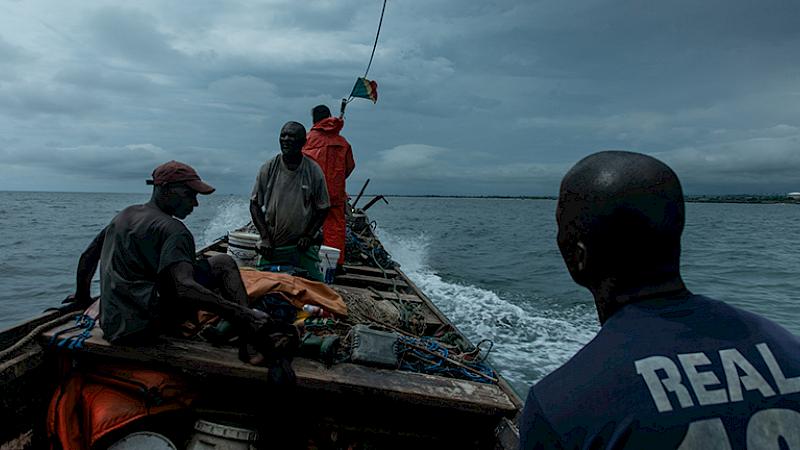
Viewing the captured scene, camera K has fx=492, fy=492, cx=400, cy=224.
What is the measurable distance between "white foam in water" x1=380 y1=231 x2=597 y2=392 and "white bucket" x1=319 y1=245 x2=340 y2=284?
9.36ft

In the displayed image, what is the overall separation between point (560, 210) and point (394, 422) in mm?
2357

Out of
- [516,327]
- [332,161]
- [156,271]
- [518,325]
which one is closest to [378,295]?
[332,161]

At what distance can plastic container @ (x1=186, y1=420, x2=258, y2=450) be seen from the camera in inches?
102

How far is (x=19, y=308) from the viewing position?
1013 centimetres

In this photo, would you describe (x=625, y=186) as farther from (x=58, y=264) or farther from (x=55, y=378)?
(x=58, y=264)

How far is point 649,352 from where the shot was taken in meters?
0.95

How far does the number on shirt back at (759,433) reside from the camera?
2.93ft

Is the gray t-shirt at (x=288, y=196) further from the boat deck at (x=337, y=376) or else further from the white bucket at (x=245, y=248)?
the boat deck at (x=337, y=376)

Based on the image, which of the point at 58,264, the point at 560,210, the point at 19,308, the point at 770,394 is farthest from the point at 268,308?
the point at 58,264

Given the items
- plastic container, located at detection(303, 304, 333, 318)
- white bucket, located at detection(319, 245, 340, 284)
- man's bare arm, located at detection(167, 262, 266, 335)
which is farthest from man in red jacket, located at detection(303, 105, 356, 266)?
man's bare arm, located at detection(167, 262, 266, 335)

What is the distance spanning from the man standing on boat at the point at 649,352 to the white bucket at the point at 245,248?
14.5 feet

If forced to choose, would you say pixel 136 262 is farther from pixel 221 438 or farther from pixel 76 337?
pixel 221 438

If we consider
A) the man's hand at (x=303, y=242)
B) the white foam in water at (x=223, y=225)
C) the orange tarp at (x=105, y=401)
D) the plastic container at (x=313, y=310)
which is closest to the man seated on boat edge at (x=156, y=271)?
the orange tarp at (x=105, y=401)

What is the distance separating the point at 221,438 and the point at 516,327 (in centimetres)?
680
